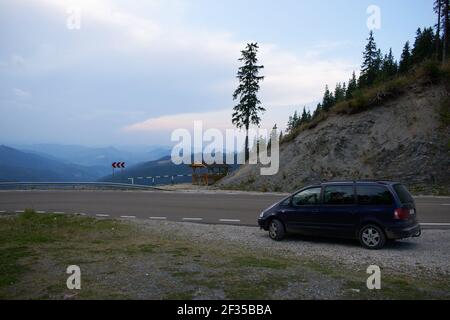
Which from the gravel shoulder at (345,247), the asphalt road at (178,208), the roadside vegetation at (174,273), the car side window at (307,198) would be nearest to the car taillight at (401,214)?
the gravel shoulder at (345,247)

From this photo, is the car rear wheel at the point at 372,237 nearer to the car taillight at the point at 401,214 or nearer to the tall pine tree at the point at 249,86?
the car taillight at the point at 401,214

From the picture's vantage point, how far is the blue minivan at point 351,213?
10.7 metres

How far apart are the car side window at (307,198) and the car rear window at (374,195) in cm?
116

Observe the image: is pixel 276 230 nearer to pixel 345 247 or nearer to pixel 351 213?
pixel 345 247

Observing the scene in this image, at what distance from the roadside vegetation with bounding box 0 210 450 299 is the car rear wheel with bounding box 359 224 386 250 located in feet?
7.01

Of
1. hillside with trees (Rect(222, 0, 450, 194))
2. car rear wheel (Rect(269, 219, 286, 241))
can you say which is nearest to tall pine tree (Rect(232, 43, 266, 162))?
hillside with trees (Rect(222, 0, 450, 194))

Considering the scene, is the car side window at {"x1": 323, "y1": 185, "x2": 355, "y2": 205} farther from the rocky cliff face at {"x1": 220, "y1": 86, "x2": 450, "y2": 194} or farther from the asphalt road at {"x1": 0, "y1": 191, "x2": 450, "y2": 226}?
the rocky cliff face at {"x1": 220, "y1": 86, "x2": 450, "y2": 194}

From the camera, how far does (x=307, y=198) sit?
12164mm

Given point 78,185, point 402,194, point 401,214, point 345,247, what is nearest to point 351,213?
point 345,247

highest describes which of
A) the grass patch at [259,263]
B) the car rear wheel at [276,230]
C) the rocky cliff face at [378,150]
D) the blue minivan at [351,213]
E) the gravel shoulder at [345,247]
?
the rocky cliff face at [378,150]

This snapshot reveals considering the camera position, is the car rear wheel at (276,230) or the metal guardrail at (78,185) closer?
the car rear wheel at (276,230)
